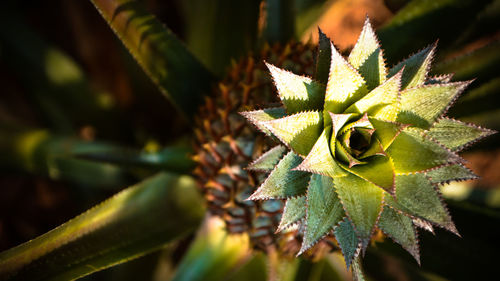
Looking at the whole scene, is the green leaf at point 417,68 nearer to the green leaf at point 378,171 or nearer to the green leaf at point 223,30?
the green leaf at point 378,171

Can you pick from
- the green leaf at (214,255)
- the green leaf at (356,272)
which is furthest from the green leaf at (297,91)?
the green leaf at (214,255)

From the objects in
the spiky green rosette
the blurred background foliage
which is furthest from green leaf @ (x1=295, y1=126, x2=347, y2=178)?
the blurred background foliage

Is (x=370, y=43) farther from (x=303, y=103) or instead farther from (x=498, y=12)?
(x=498, y=12)

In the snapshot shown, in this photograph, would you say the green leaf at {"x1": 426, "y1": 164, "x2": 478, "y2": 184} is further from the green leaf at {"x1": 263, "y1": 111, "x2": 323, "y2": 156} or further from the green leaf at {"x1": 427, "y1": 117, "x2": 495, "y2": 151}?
the green leaf at {"x1": 263, "y1": 111, "x2": 323, "y2": 156}

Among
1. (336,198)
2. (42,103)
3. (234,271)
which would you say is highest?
(42,103)

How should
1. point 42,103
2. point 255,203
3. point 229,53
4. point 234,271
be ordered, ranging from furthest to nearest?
point 42,103 → point 229,53 → point 234,271 → point 255,203

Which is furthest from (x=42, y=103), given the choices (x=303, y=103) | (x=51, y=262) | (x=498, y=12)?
(x=498, y=12)

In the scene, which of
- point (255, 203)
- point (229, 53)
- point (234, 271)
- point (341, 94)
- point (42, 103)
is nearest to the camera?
point (341, 94)
